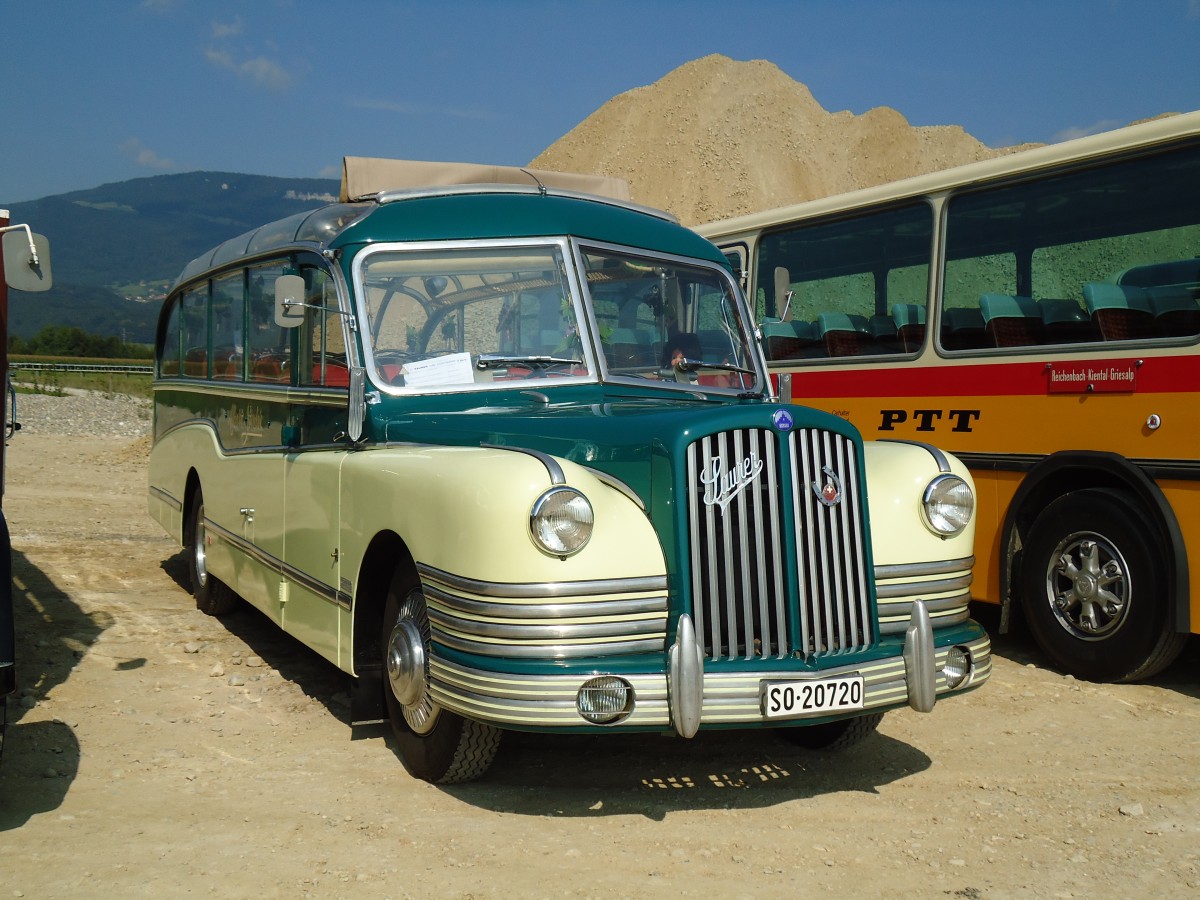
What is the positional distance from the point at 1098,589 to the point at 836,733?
2.51 m

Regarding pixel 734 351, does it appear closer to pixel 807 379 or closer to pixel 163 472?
pixel 807 379

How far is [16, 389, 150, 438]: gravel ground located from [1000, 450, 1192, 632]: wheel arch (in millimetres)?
21543

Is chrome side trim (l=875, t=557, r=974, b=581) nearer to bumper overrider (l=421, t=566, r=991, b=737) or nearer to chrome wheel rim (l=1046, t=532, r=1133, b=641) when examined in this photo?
bumper overrider (l=421, t=566, r=991, b=737)

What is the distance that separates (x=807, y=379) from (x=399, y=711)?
5007mm

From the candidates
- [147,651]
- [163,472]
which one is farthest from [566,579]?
[163,472]

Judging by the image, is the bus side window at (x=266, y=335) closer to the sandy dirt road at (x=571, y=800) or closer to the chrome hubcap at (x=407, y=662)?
the sandy dirt road at (x=571, y=800)

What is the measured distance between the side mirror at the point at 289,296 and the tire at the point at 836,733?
116 inches

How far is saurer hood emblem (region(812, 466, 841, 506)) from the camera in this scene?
4618 mm

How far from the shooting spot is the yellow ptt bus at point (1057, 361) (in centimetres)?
673

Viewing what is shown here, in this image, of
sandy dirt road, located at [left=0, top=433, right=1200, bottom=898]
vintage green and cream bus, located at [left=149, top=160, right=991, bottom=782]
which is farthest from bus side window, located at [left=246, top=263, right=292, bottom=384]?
sandy dirt road, located at [left=0, top=433, right=1200, bottom=898]

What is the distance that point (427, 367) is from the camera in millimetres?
5570

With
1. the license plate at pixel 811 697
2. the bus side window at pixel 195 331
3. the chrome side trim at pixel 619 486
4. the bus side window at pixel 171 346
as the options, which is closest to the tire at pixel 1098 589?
the license plate at pixel 811 697

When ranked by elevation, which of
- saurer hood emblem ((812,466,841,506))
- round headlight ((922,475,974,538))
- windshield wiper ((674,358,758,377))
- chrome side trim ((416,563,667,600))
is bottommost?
chrome side trim ((416,563,667,600))

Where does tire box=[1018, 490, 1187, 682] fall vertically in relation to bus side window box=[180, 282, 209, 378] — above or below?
below
